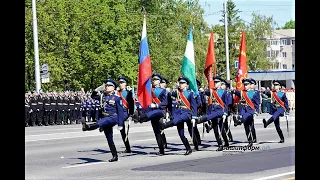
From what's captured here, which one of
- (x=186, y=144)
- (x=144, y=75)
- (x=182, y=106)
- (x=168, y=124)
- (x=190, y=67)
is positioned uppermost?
(x=190, y=67)

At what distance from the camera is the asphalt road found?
11.1 metres

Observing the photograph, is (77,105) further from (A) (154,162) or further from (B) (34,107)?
(A) (154,162)

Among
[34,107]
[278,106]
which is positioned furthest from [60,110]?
[278,106]

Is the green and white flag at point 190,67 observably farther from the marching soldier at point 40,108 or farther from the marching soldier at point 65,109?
the marching soldier at point 65,109

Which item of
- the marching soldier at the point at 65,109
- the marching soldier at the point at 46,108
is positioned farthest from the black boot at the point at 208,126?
the marching soldier at the point at 65,109

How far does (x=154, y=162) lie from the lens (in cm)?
1355

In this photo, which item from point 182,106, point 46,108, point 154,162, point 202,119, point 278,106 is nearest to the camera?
point 154,162

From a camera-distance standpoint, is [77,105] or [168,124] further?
[77,105]

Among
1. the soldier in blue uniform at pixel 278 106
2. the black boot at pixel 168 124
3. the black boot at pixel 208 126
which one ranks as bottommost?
the black boot at pixel 208 126

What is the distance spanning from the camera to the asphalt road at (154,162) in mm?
11094

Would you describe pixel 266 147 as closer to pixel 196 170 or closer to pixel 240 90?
pixel 240 90

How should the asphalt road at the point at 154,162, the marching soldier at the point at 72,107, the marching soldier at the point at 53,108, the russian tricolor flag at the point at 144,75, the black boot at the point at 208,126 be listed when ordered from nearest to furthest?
the asphalt road at the point at 154,162 → the russian tricolor flag at the point at 144,75 → the black boot at the point at 208,126 → the marching soldier at the point at 53,108 → the marching soldier at the point at 72,107

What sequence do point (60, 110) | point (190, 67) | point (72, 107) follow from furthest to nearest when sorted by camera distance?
point (72, 107)
point (60, 110)
point (190, 67)

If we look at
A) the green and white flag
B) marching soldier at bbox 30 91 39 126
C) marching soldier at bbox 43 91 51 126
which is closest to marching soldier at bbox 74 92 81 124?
marching soldier at bbox 43 91 51 126
